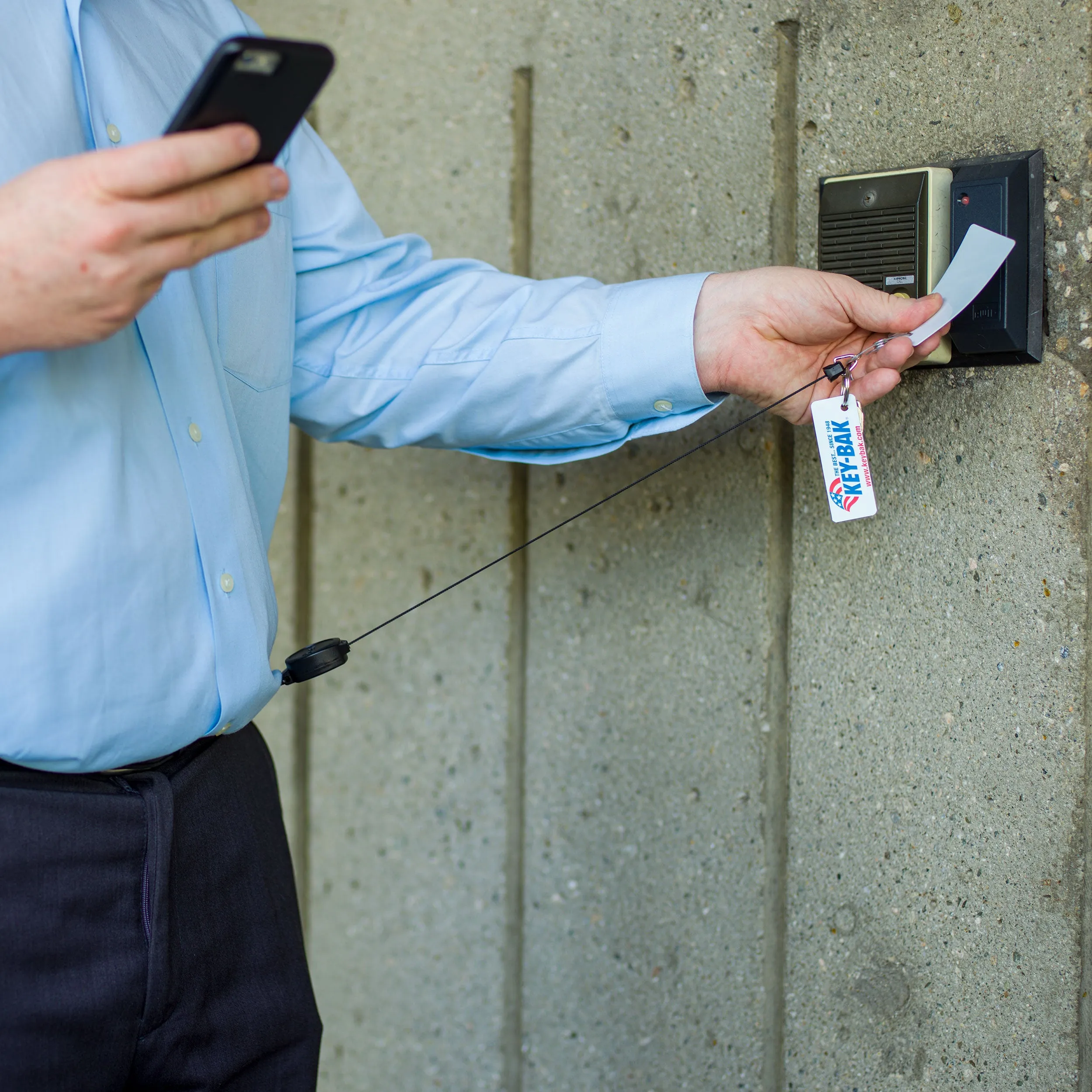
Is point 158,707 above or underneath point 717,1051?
above

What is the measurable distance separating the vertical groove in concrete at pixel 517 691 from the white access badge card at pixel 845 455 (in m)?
0.52

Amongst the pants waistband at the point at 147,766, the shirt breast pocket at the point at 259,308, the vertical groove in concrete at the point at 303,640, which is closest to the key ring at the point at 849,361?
the shirt breast pocket at the point at 259,308

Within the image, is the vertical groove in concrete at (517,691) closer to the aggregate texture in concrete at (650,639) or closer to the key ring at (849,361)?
the aggregate texture in concrete at (650,639)

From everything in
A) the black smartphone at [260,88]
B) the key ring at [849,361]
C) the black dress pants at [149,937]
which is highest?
the black smartphone at [260,88]

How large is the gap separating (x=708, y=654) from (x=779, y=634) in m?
0.09

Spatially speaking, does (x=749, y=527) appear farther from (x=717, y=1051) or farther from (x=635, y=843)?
(x=717, y=1051)

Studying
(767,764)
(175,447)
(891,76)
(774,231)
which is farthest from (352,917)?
(891,76)

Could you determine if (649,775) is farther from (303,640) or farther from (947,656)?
(303,640)

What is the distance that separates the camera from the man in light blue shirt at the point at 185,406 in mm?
715

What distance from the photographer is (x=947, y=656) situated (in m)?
1.16

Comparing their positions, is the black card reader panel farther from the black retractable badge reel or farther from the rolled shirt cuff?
the black retractable badge reel

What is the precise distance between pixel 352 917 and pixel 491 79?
1208mm

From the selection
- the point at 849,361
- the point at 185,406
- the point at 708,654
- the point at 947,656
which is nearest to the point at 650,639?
the point at 708,654

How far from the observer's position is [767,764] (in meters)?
1.30
